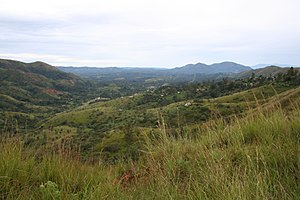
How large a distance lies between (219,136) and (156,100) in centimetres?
10220

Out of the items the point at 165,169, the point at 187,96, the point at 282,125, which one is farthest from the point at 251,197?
the point at 187,96

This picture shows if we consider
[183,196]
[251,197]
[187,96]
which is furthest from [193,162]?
[187,96]

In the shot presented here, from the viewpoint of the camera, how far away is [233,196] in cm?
211

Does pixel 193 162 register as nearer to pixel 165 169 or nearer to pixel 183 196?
pixel 165 169

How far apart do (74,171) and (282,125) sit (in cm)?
317

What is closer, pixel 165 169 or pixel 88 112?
pixel 165 169

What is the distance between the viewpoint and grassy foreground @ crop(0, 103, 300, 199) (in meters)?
2.51

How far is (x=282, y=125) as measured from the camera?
4379 mm

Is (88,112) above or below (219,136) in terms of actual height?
below

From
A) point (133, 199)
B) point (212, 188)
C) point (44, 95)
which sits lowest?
point (44, 95)

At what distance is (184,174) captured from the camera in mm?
3543

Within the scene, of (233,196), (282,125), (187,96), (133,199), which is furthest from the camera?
(187,96)

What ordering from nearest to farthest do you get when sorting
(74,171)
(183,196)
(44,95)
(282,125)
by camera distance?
(183,196) < (74,171) < (282,125) < (44,95)

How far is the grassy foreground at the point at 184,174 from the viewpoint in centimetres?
A: 251
